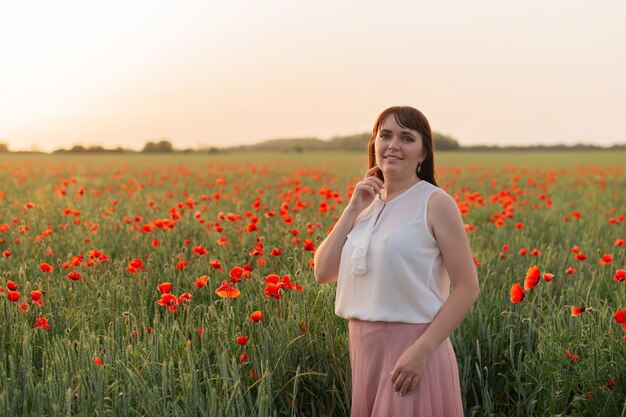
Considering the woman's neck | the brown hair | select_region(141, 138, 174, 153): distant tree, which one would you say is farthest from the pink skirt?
select_region(141, 138, 174, 153): distant tree

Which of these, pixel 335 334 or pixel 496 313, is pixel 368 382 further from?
pixel 496 313

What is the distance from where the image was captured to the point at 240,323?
11.9 feet

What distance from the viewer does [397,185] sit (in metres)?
2.63

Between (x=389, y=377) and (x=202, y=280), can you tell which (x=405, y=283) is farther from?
(x=202, y=280)

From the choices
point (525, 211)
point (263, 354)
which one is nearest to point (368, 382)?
point (263, 354)

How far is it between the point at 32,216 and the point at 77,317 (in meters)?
4.70

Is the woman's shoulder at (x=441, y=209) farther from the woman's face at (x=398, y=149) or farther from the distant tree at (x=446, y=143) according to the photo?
the distant tree at (x=446, y=143)

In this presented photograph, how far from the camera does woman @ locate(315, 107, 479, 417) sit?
7.93 feet

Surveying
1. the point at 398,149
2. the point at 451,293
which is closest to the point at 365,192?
the point at 398,149

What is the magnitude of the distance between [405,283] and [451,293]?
0.17m

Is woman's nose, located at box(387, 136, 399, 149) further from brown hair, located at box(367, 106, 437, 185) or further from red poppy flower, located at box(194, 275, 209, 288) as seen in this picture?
red poppy flower, located at box(194, 275, 209, 288)

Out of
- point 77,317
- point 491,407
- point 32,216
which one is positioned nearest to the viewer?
point 491,407

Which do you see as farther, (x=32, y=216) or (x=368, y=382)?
(x=32, y=216)

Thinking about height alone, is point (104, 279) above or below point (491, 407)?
above
